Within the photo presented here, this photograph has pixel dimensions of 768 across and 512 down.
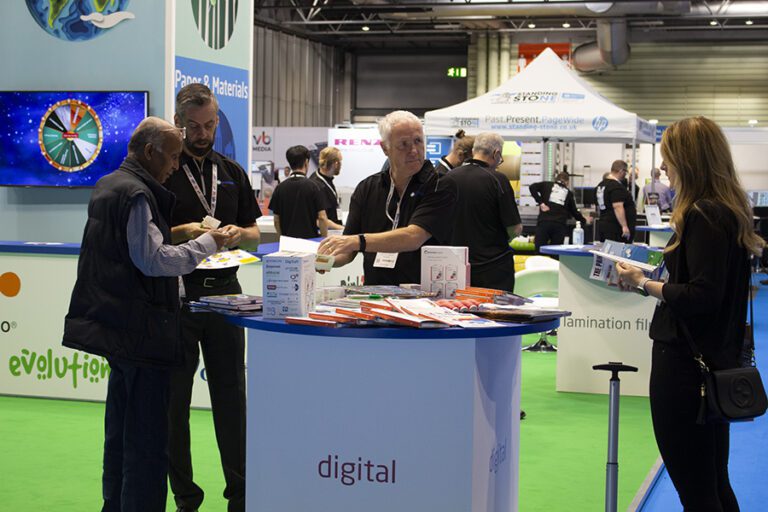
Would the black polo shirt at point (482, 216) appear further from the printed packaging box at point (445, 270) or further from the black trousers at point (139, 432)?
the black trousers at point (139, 432)

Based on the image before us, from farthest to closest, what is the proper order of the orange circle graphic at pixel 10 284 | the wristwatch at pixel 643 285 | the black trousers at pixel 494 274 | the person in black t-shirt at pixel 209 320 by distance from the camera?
the orange circle graphic at pixel 10 284 → the black trousers at pixel 494 274 → the person in black t-shirt at pixel 209 320 → the wristwatch at pixel 643 285

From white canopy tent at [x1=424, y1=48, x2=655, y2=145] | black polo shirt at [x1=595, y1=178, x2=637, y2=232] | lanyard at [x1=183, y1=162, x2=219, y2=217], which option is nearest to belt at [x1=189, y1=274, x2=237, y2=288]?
lanyard at [x1=183, y1=162, x2=219, y2=217]

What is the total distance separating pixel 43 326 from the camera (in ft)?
17.6

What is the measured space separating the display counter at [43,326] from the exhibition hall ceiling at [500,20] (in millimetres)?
11895

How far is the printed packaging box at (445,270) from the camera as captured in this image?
304 cm

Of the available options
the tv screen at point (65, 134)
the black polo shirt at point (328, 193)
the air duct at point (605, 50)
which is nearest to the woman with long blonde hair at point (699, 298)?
the tv screen at point (65, 134)

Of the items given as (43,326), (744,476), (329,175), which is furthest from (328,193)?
(744,476)

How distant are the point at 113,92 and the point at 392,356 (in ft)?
10.9

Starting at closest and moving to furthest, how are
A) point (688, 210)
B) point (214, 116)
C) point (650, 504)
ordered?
point (688, 210) < point (214, 116) < point (650, 504)

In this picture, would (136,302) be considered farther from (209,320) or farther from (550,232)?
(550,232)

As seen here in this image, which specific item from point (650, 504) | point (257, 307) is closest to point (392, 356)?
point (257, 307)

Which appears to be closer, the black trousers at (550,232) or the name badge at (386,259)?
the name badge at (386,259)

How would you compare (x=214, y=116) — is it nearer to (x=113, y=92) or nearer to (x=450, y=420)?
(x=450, y=420)

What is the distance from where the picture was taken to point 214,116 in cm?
319
